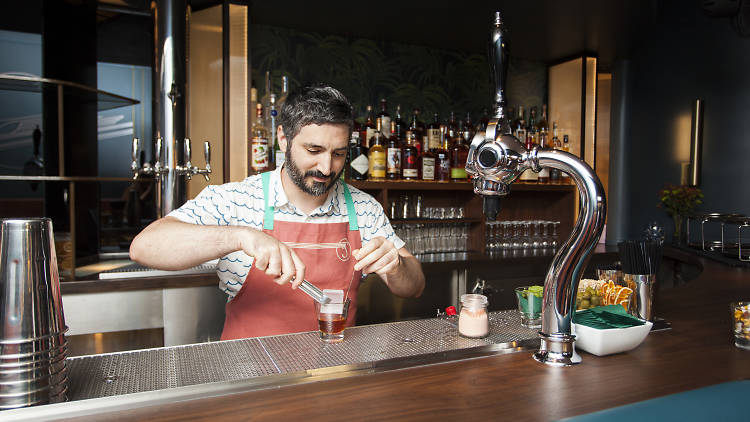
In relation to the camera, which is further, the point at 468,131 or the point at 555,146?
the point at 555,146

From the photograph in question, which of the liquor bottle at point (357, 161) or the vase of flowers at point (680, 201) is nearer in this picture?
the liquor bottle at point (357, 161)

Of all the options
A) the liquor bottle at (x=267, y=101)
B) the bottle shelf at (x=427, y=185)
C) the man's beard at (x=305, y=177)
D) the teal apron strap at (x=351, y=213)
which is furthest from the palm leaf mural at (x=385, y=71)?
the man's beard at (x=305, y=177)

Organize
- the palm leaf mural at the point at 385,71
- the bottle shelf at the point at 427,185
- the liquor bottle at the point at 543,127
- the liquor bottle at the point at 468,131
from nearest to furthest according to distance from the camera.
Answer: the bottle shelf at the point at 427,185 → the palm leaf mural at the point at 385,71 → the liquor bottle at the point at 468,131 → the liquor bottle at the point at 543,127

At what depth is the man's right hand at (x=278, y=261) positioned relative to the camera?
42.9 inches

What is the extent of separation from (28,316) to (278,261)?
0.45 metres

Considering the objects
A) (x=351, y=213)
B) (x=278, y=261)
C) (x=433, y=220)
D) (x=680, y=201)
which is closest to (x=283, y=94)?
(x=433, y=220)

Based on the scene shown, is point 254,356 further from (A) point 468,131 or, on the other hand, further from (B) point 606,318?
(A) point 468,131

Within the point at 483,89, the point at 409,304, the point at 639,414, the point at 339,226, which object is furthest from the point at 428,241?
the point at 639,414

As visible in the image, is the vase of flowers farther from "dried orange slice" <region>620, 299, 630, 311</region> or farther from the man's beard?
the man's beard

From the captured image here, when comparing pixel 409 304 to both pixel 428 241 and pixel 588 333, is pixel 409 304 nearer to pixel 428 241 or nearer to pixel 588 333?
pixel 428 241

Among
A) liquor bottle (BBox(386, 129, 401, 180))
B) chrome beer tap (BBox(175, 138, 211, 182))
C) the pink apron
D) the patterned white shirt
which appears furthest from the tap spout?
liquor bottle (BBox(386, 129, 401, 180))

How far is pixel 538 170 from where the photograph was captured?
1.08m

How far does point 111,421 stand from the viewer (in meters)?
0.81

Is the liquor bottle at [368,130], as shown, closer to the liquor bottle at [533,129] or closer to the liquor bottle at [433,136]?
the liquor bottle at [433,136]
